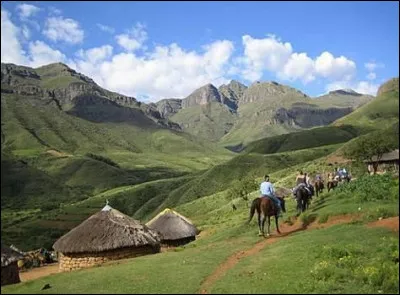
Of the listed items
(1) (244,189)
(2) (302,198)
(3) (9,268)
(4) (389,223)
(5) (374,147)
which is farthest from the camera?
(1) (244,189)

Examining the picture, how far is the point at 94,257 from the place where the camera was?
31.1 metres

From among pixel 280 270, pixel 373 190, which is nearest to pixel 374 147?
pixel 373 190

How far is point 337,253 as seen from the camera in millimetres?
18766

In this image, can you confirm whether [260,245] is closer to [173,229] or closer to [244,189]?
[173,229]

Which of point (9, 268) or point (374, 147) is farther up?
point (374, 147)

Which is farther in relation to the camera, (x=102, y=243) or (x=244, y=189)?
(x=244, y=189)

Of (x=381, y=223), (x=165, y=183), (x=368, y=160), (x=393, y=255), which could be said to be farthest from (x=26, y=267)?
(x=165, y=183)

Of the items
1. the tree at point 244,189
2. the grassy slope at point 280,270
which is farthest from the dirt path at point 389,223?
the tree at point 244,189

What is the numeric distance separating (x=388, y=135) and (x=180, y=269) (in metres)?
62.8

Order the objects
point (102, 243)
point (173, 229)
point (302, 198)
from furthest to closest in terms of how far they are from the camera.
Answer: point (173, 229) < point (302, 198) < point (102, 243)

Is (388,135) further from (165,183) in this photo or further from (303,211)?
(165,183)

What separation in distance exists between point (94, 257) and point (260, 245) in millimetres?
11862

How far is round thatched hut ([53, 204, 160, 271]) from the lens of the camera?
3097cm

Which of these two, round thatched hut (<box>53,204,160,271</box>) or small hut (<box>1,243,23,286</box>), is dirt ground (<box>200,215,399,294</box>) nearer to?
small hut (<box>1,243,23,286</box>)
